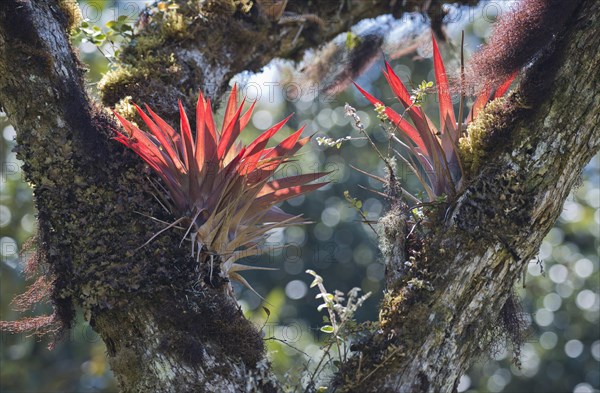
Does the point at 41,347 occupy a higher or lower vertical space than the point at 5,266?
lower

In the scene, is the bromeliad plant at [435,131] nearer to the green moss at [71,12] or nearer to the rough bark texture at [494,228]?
the rough bark texture at [494,228]

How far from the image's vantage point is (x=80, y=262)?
2.96 meters

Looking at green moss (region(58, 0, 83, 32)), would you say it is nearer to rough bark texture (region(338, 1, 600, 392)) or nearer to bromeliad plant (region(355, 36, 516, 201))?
bromeliad plant (region(355, 36, 516, 201))

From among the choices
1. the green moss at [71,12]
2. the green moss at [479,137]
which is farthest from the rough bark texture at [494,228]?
the green moss at [71,12]

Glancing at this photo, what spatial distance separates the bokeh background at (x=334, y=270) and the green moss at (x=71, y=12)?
47 cm

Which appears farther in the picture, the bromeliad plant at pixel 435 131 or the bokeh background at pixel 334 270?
the bokeh background at pixel 334 270

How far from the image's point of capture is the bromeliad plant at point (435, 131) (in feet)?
10.5

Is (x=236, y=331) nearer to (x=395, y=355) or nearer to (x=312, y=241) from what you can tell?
(x=395, y=355)

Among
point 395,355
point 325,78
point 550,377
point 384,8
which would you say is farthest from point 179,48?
point 550,377

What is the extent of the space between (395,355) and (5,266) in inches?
272

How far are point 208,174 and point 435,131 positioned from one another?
3.42 feet

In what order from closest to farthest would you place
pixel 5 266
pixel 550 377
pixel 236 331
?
1. pixel 236 331
2. pixel 5 266
3. pixel 550 377

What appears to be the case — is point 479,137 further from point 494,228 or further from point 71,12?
point 71,12

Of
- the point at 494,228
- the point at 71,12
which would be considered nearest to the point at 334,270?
the point at 71,12
